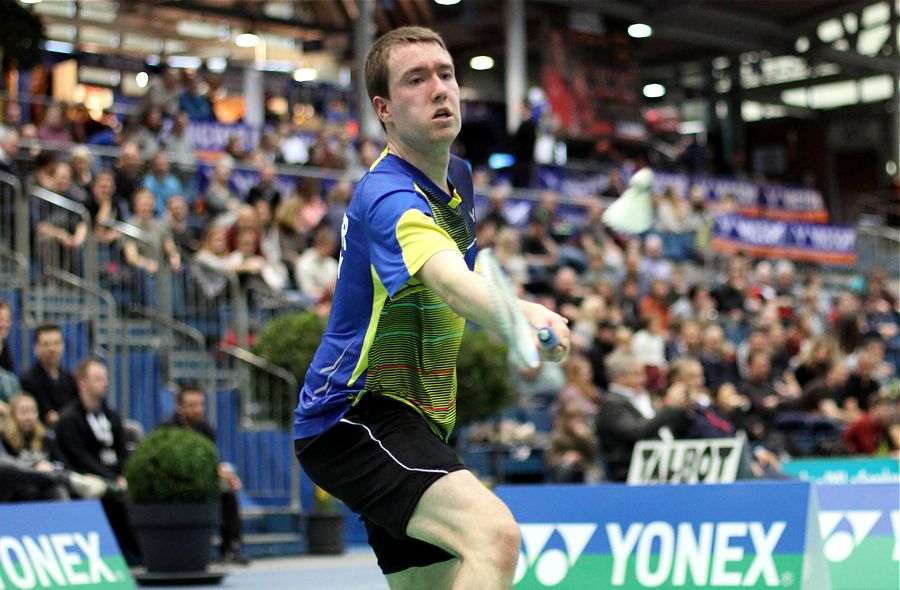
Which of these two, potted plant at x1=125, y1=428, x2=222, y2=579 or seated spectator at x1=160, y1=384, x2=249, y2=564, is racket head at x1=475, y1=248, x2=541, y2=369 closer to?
potted plant at x1=125, y1=428, x2=222, y2=579

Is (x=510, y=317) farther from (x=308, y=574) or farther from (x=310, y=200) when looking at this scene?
(x=310, y=200)

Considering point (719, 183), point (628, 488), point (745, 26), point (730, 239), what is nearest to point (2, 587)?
point (628, 488)

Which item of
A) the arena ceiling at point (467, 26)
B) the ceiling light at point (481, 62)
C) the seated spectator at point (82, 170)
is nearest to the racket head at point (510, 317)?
the seated spectator at point (82, 170)

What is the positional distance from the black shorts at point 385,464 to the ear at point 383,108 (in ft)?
2.55

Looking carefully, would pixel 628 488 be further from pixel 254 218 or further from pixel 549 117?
pixel 549 117

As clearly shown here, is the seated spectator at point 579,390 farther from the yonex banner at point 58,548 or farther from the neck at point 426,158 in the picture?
the neck at point 426,158

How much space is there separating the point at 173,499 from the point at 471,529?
6.72m

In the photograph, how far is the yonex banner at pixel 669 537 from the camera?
5.90m

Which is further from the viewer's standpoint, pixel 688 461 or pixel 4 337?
pixel 4 337

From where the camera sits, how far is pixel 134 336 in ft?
42.1

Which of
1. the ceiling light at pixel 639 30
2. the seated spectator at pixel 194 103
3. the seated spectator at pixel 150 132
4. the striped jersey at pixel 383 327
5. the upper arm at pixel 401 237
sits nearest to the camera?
the upper arm at pixel 401 237

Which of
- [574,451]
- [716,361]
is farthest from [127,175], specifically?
[716,361]

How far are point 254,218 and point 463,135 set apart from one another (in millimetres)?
17395

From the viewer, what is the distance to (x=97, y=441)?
1052 centimetres
